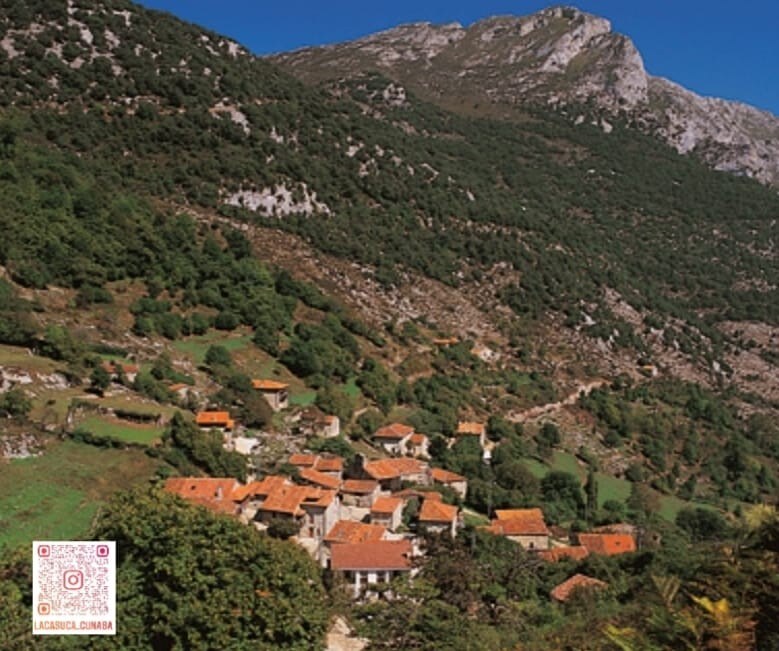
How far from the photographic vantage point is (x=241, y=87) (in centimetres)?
8425

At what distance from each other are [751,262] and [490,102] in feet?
204

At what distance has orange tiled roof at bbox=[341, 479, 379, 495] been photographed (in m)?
34.8

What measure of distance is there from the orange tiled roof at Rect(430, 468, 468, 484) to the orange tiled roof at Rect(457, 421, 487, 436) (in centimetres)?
730

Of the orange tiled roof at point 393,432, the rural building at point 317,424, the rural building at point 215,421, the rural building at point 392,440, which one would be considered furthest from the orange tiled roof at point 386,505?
the orange tiled roof at point 393,432

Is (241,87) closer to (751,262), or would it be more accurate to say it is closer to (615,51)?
(751,262)

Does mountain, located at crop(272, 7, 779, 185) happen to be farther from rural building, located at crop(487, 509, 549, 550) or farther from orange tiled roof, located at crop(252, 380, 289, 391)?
rural building, located at crop(487, 509, 549, 550)

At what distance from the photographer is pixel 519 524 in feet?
117

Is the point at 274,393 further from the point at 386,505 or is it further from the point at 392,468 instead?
the point at 386,505

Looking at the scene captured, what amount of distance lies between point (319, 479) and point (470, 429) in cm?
1779

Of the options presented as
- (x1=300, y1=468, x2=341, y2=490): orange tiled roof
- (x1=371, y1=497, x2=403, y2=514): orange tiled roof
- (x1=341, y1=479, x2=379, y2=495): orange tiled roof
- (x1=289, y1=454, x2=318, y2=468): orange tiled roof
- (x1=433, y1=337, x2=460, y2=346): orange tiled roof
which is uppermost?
(x1=433, y1=337, x2=460, y2=346): orange tiled roof

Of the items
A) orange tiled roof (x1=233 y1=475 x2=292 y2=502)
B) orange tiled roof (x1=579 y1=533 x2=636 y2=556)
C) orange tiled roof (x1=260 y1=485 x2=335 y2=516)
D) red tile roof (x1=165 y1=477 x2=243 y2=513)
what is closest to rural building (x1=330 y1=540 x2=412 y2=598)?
orange tiled roof (x1=260 y1=485 x2=335 y2=516)

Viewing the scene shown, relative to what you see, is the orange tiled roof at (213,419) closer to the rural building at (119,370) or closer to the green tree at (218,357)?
the rural building at (119,370)

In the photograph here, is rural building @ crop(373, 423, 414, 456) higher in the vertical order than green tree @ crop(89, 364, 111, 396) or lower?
lower

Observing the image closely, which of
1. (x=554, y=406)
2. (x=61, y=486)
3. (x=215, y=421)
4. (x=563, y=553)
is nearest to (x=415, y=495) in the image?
(x=563, y=553)
